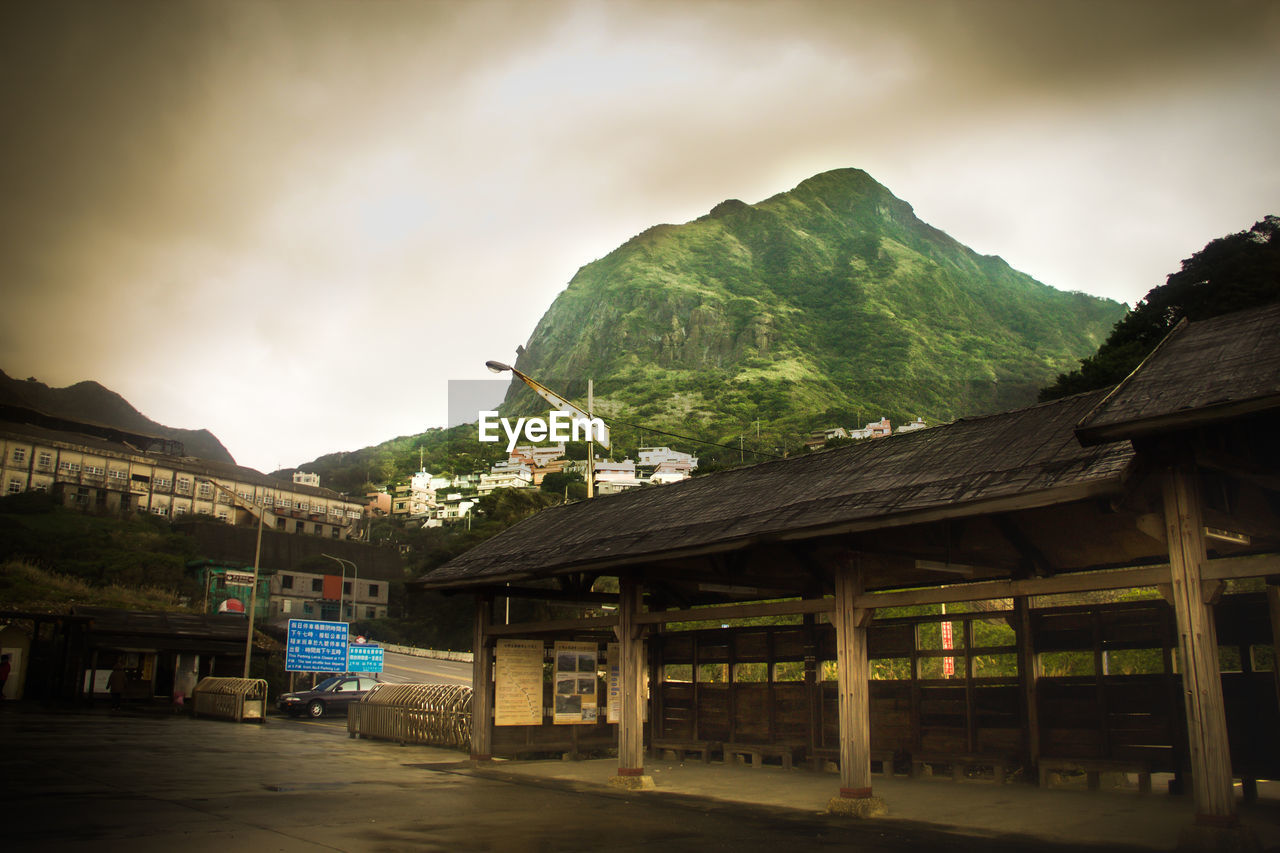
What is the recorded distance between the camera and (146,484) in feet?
348

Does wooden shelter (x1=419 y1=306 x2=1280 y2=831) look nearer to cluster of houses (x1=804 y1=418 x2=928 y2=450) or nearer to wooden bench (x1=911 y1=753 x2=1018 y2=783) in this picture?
wooden bench (x1=911 y1=753 x2=1018 y2=783)

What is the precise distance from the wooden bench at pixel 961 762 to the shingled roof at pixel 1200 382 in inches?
281

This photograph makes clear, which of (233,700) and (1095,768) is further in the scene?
(233,700)

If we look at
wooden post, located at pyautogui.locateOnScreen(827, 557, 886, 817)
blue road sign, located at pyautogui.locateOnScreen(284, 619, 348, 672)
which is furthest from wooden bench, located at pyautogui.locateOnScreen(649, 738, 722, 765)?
blue road sign, located at pyautogui.locateOnScreen(284, 619, 348, 672)

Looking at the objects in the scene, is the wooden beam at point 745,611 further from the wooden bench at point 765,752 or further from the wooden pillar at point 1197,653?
the wooden bench at point 765,752

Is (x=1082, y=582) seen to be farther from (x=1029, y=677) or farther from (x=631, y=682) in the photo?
(x=631, y=682)

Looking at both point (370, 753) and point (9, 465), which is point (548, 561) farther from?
point (9, 465)

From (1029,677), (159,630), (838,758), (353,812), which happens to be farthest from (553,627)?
(159,630)

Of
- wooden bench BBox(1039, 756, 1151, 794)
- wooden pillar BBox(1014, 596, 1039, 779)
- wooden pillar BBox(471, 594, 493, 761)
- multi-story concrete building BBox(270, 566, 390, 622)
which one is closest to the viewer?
wooden bench BBox(1039, 756, 1151, 794)

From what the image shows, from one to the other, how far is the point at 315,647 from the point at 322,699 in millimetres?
2672

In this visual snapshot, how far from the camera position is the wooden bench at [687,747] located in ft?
61.9

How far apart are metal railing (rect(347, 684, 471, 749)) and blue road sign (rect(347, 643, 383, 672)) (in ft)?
39.3

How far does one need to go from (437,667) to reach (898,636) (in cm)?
4840

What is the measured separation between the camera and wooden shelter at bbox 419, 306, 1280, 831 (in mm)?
8766
